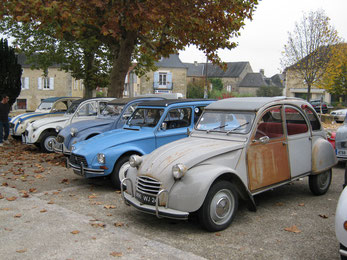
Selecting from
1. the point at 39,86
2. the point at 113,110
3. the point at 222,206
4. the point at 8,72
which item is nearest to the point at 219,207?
the point at 222,206

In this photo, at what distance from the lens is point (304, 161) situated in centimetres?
670

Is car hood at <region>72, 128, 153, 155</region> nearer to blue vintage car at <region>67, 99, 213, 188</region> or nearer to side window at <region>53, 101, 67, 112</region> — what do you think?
blue vintage car at <region>67, 99, 213, 188</region>

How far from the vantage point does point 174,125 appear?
8383 millimetres

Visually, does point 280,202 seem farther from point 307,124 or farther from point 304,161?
point 307,124

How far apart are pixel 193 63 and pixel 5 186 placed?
3109 inches

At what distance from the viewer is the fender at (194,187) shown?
4945mm

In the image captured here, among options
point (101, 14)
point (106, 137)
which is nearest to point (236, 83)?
point (101, 14)

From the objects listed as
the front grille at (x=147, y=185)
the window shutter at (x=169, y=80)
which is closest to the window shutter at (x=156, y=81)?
the window shutter at (x=169, y=80)

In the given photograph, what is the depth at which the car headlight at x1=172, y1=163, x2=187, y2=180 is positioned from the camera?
5016mm

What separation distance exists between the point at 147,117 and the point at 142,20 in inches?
232

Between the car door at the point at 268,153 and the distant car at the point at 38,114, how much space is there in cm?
1010

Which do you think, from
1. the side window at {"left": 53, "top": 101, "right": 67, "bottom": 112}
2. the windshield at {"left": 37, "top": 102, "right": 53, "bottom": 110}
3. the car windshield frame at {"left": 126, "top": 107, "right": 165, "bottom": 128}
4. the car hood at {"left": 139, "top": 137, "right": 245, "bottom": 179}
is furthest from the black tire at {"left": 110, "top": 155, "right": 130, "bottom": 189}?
the windshield at {"left": 37, "top": 102, "right": 53, "bottom": 110}

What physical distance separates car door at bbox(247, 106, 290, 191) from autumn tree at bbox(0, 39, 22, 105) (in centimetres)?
1536

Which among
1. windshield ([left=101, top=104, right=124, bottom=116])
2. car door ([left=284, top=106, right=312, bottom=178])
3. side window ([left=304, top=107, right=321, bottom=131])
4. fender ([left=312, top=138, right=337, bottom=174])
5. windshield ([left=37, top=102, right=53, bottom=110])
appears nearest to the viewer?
car door ([left=284, top=106, right=312, bottom=178])
